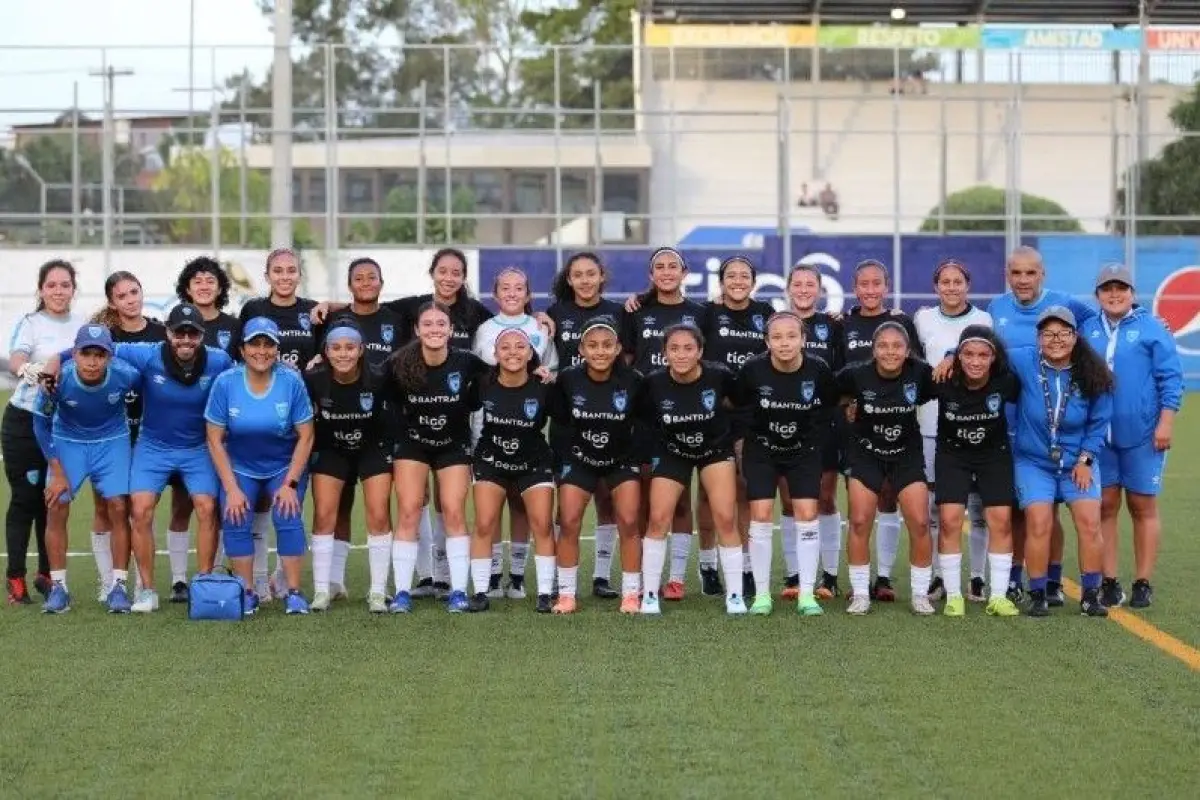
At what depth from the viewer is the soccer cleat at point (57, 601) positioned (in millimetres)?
10477

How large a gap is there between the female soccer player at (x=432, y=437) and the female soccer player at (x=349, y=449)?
0.29ft

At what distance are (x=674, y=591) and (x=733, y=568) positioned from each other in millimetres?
725

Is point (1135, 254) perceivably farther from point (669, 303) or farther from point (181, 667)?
point (181, 667)

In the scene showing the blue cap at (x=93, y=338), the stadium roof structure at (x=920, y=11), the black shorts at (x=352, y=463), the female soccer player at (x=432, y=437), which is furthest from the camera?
the stadium roof structure at (x=920, y=11)

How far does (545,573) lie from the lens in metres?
10.6

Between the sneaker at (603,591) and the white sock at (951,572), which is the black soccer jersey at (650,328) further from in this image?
the white sock at (951,572)

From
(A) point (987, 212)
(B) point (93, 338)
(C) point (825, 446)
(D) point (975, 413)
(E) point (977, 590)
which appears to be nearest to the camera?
(B) point (93, 338)

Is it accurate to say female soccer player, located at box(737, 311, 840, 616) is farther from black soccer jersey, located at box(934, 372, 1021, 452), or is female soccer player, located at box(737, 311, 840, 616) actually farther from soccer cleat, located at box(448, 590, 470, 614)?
soccer cleat, located at box(448, 590, 470, 614)

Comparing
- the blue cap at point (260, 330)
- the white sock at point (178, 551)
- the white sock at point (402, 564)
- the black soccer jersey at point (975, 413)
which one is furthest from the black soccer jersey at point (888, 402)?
the white sock at point (178, 551)

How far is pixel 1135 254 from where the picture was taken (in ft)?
116

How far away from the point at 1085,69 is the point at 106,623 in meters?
34.0

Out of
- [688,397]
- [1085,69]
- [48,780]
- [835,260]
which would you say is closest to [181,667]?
[48,780]

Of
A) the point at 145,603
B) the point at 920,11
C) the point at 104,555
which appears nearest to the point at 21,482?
the point at 104,555

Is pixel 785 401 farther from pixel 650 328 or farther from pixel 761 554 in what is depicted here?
pixel 650 328
